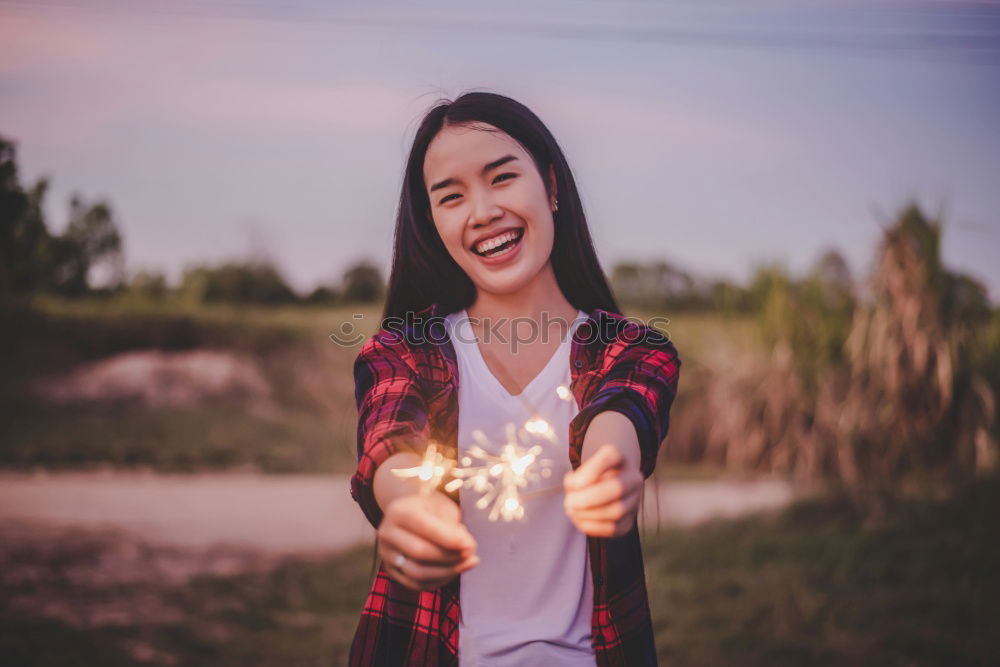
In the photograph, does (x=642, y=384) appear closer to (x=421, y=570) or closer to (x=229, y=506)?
(x=421, y=570)

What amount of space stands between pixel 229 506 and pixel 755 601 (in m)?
4.09

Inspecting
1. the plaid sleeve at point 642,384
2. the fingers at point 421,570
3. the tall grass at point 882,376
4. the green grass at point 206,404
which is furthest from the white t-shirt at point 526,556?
the green grass at point 206,404

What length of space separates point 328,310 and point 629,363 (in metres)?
6.70

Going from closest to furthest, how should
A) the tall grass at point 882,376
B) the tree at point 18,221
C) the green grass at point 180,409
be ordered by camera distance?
the tree at point 18,221, the tall grass at point 882,376, the green grass at point 180,409

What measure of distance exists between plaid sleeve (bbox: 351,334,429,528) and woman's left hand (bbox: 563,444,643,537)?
0.35 m

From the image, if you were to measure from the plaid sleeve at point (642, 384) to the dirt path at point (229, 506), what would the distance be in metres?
3.66

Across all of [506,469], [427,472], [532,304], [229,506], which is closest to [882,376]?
[532,304]

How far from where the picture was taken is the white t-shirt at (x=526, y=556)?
1442 mm

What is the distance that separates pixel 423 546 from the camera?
1.09 metres

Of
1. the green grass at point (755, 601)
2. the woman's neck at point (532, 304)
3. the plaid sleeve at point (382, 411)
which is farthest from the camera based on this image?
the green grass at point (755, 601)

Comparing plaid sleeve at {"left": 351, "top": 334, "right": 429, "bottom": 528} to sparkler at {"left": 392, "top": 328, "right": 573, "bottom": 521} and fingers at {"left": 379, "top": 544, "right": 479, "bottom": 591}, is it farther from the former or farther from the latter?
fingers at {"left": 379, "top": 544, "right": 479, "bottom": 591}

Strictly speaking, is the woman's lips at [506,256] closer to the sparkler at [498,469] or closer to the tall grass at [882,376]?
the sparkler at [498,469]

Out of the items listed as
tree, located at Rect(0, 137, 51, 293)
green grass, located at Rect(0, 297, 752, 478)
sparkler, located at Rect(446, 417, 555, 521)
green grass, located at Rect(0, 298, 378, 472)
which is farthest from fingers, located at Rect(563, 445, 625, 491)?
green grass, located at Rect(0, 298, 378, 472)

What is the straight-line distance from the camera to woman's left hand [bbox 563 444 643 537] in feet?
3.75
